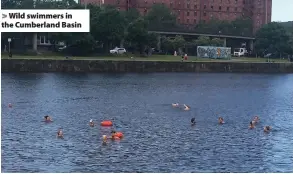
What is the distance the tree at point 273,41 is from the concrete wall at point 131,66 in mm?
25435

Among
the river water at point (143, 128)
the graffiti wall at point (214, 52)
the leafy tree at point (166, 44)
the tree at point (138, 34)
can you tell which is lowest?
the river water at point (143, 128)

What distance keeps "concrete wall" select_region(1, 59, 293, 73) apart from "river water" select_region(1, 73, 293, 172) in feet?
31.3

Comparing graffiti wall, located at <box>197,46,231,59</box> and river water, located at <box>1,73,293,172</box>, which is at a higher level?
graffiti wall, located at <box>197,46,231,59</box>

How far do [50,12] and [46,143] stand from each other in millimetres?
20921

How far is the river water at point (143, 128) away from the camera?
41.0 meters

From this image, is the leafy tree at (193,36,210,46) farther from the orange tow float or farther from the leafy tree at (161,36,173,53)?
the orange tow float

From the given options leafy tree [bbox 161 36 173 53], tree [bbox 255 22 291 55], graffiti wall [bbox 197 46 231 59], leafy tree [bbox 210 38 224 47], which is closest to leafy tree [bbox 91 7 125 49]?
leafy tree [bbox 161 36 173 53]

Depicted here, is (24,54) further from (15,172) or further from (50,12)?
(50,12)

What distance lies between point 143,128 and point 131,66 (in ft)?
257

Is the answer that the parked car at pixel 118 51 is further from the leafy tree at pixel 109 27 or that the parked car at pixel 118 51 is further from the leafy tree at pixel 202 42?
the leafy tree at pixel 202 42

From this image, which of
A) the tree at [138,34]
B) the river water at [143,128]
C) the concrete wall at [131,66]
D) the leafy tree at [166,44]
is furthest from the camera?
the leafy tree at [166,44]

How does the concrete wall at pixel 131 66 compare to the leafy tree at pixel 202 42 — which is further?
the leafy tree at pixel 202 42

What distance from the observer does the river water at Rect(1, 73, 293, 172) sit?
4097 cm

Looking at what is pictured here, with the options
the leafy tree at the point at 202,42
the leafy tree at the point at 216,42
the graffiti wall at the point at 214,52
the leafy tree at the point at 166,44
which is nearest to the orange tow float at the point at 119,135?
the graffiti wall at the point at 214,52
